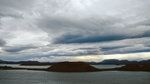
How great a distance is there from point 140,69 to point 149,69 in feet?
25.7

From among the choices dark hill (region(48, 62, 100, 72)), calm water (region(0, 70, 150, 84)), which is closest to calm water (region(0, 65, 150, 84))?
calm water (region(0, 70, 150, 84))

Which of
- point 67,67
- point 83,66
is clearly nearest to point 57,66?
point 67,67

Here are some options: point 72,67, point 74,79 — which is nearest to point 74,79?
point 74,79

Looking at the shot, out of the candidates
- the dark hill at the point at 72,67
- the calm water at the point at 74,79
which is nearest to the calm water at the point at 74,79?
the calm water at the point at 74,79

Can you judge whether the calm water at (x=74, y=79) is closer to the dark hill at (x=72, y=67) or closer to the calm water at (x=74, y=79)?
the calm water at (x=74, y=79)

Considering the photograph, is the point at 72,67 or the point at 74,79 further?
the point at 72,67

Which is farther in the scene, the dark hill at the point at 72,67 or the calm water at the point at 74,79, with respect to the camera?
the dark hill at the point at 72,67

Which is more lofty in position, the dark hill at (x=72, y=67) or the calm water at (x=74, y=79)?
the dark hill at (x=72, y=67)

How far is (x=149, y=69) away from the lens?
442 ft

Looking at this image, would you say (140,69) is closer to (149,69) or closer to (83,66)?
(149,69)

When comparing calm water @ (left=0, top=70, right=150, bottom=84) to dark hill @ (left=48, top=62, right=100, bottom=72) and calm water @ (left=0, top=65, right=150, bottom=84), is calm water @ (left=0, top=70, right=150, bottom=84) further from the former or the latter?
dark hill @ (left=48, top=62, right=100, bottom=72)

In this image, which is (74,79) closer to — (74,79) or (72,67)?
(74,79)

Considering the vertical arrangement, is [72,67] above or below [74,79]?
above

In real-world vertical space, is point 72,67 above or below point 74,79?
Answer: above
